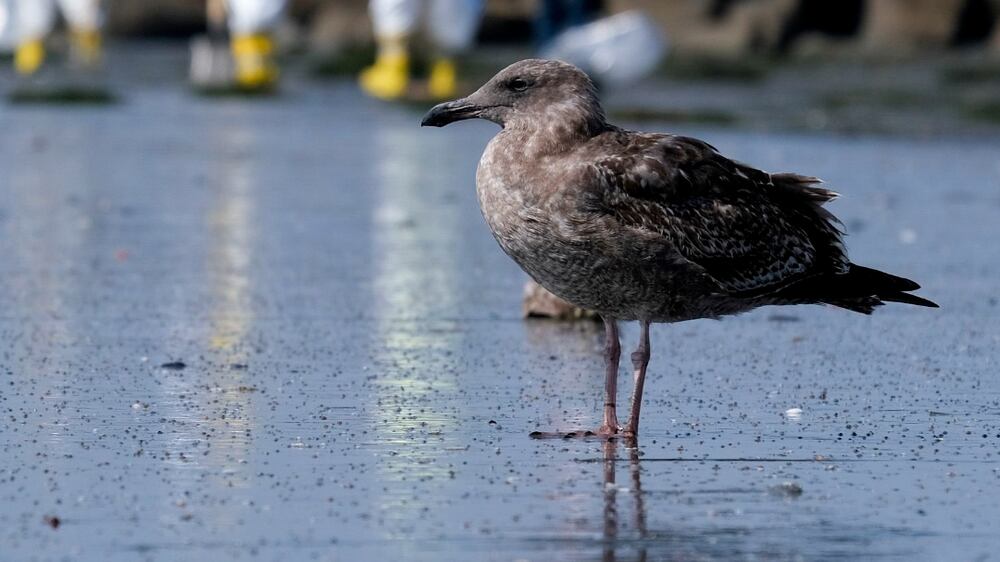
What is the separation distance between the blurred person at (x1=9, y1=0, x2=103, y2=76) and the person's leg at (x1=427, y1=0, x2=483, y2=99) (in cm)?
560

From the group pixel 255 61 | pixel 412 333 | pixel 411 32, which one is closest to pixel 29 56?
pixel 255 61

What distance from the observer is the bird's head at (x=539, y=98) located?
24.4ft

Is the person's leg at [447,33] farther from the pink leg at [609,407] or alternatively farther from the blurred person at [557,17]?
the pink leg at [609,407]

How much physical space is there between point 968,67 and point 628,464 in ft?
75.2

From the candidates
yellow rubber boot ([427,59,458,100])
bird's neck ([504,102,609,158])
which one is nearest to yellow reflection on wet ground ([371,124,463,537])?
bird's neck ([504,102,609,158])

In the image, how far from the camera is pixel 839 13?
34625mm

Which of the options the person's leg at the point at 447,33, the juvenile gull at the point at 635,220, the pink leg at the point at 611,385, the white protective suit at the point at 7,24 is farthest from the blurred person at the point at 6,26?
the pink leg at the point at 611,385

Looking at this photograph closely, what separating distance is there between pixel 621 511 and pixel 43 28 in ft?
Result: 77.8

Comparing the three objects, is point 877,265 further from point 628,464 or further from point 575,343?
point 628,464

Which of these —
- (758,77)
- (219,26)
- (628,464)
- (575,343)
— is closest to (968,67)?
(758,77)

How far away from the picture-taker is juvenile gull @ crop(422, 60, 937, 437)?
7.15m

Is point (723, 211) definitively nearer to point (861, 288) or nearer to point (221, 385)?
point (861, 288)

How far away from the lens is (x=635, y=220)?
23.7ft

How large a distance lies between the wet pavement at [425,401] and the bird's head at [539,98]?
3.38 feet
